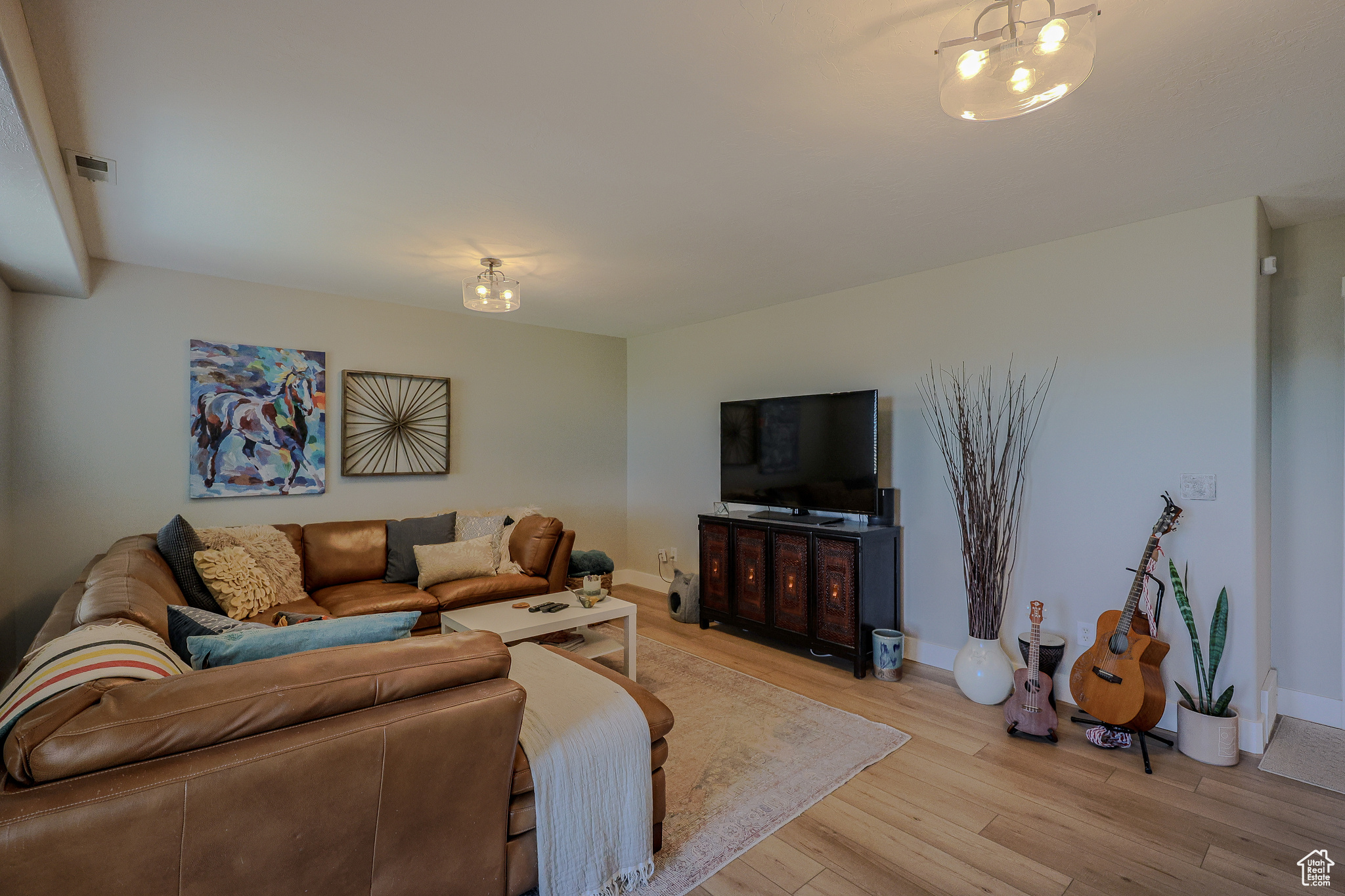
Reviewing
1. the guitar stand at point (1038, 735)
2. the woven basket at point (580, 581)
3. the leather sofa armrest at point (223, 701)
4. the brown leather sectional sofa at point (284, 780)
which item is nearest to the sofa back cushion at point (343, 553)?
the woven basket at point (580, 581)

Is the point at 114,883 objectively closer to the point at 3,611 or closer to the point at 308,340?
the point at 3,611

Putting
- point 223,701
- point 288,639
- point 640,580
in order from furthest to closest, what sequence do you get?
point 640,580 → point 288,639 → point 223,701

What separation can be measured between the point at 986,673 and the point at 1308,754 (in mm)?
1224

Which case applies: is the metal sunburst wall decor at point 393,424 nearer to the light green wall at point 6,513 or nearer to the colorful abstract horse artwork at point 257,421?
the colorful abstract horse artwork at point 257,421

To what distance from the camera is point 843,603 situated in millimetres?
3602

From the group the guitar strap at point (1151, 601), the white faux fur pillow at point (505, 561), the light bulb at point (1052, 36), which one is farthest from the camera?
the white faux fur pillow at point (505, 561)

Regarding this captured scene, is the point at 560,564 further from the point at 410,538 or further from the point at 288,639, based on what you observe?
the point at 288,639

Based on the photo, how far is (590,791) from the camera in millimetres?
1728

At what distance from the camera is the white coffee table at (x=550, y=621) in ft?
9.80

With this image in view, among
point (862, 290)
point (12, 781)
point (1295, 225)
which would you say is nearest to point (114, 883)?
point (12, 781)

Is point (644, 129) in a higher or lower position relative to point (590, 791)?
higher

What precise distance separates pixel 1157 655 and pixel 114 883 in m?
3.42

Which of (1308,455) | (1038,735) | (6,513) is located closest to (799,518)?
(1038,735)

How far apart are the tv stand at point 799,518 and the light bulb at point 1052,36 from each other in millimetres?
2867
